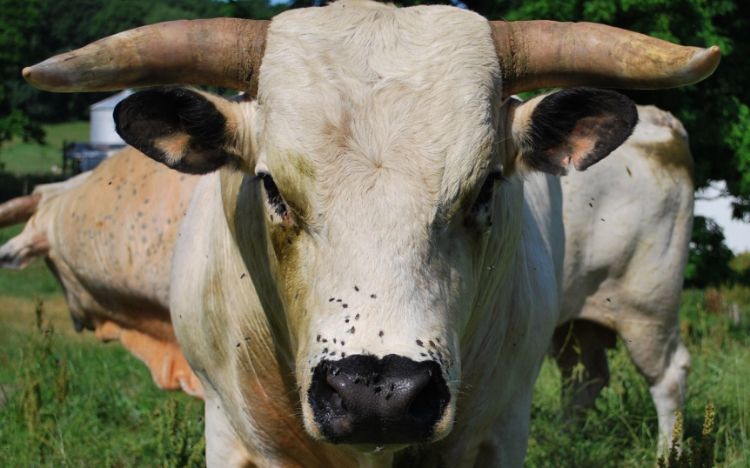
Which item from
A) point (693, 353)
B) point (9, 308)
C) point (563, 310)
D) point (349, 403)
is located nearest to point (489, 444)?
point (349, 403)

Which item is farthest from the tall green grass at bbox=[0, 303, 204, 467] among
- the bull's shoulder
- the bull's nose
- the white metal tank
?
the white metal tank

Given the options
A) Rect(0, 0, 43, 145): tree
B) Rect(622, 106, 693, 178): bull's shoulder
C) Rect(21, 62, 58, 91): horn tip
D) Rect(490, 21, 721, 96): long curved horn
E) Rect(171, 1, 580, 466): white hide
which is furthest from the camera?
Rect(0, 0, 43, 145): tree

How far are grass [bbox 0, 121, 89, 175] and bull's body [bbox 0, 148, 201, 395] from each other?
33.1 meters

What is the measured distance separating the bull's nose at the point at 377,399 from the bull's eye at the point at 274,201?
23.8 inches

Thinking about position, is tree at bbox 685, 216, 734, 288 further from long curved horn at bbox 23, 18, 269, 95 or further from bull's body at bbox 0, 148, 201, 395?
long curved horn at bbox 23, 18, 269, 95

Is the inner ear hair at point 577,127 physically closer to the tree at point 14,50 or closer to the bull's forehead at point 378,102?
the bull's forehead at point 378,102

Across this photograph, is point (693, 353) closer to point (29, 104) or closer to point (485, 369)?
point (485, 369)

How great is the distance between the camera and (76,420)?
22.3 feet

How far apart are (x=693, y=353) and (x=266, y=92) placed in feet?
21.5

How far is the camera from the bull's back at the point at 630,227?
21.5 feet

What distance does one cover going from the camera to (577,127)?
3748 mm

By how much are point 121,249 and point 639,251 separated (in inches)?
127

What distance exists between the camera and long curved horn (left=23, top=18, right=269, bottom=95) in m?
3.36

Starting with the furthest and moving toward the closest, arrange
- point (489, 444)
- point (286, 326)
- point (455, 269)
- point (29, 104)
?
point (29, 104)
point (489, 444)
point (286, 326)
point (455, 269)
